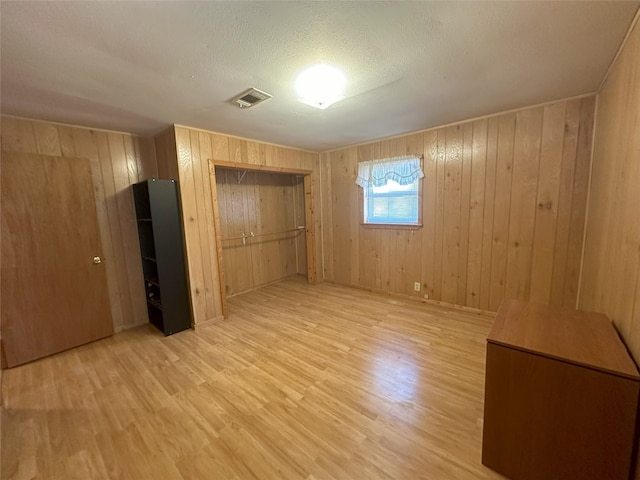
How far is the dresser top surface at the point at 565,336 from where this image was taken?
3.52 feet

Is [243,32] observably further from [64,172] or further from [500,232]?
A: [500,232]

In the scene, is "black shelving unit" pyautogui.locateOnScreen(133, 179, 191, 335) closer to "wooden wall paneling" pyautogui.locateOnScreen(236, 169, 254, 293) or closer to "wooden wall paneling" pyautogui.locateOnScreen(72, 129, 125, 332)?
"wooden wall paneling" pyautogui.locateOnScreen(72, 129, 125, 332)

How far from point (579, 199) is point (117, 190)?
192 inches

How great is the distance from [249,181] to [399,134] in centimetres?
249

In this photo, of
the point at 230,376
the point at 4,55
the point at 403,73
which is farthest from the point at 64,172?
the point at 403,73

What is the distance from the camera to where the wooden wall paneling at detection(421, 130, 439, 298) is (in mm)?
3240

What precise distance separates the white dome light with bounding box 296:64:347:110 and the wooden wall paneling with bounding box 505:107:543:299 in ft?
6.56

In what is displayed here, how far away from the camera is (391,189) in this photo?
3693 millimetres

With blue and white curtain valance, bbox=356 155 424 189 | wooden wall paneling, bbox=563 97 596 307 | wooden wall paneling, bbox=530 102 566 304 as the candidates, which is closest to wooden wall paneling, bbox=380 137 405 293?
blue and white curtain valance, bbox=356 155 424 189

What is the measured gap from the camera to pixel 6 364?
2.33 m

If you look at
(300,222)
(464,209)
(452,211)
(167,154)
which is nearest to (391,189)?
(452,211)

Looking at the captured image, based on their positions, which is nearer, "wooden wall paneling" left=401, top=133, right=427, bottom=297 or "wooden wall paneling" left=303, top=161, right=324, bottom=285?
"wooden wall paneling" left=401, top=133, right=427, bottom=297

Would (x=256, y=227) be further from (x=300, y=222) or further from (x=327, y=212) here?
(x=327, y=212)

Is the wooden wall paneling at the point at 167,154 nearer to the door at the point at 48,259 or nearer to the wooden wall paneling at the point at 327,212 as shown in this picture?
the door at the point at 48,259
